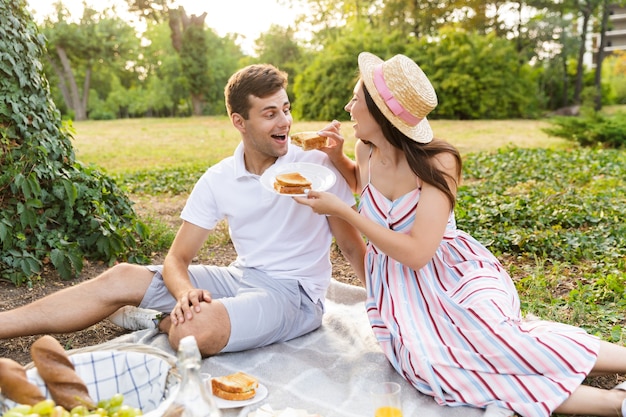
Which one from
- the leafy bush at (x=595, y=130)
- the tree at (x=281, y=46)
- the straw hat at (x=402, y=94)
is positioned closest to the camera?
the straw hat at (x=402, y=94)

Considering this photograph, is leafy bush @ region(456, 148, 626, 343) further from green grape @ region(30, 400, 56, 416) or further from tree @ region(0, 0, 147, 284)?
tree @ region(0, 0, 147, 284)

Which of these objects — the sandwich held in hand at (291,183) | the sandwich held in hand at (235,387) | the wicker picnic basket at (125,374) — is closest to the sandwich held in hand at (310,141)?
the sandwich held in hand at (291,183)

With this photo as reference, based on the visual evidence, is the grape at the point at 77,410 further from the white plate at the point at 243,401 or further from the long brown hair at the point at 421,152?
the long brown hair at the point at 421,152

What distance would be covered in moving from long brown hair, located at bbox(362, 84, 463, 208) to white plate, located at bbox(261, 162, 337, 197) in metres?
0.39

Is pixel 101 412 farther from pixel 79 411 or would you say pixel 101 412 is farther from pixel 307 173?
pixel 307 173

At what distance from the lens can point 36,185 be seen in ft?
14.4

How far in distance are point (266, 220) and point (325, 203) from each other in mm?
581

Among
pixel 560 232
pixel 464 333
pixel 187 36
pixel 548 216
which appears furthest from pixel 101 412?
pixel 187 36

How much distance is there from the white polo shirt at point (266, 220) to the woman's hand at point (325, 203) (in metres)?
0.45

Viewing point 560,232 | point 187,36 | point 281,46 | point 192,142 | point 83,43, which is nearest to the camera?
Answer: point 560,232

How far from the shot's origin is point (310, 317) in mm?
3445

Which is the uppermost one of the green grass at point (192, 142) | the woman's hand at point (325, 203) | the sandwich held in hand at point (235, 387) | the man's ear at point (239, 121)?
the man's ear at point (239, 121)

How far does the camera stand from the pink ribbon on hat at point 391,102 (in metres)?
2.84

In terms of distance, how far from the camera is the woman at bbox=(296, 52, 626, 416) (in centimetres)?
259
